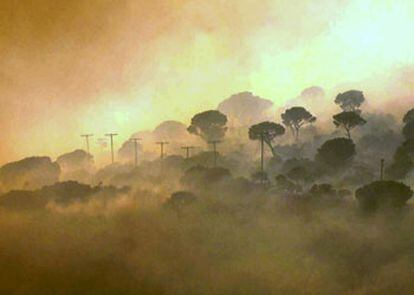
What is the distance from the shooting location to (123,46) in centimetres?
704

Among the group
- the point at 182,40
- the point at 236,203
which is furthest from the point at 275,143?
the point at 182,40

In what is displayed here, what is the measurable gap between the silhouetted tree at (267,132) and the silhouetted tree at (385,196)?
46.6 inches

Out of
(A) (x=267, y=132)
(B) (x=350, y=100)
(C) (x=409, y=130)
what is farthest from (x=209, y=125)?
(C) (x=409, y=130)

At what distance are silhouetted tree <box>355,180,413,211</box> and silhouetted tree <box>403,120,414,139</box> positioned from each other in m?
0.57

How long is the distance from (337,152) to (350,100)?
635 mm

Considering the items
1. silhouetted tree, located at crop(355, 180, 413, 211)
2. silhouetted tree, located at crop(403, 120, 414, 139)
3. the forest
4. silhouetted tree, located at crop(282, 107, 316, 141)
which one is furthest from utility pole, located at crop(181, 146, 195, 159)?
silhouetted tree, located at crop(403, 120, 414, 139)

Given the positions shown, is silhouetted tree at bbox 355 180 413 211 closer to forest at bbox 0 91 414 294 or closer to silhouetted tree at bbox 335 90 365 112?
forest at bbox 0 91 414 294

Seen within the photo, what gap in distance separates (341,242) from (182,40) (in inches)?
124

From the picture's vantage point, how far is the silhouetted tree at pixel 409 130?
19.9 ft

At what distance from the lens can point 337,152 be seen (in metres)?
6.25

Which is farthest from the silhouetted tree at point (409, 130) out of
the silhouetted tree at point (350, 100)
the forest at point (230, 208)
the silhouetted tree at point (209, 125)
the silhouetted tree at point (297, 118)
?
the silhouetted tree at point (209, 125)

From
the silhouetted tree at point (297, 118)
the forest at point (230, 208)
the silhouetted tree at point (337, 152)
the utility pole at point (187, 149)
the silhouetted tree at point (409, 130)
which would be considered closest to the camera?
the forest at point (230, 208)

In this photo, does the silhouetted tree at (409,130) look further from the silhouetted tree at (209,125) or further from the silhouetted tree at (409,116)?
the silhouetted tree at (209,125)

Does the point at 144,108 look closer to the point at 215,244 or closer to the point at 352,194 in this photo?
the point at 215,244
